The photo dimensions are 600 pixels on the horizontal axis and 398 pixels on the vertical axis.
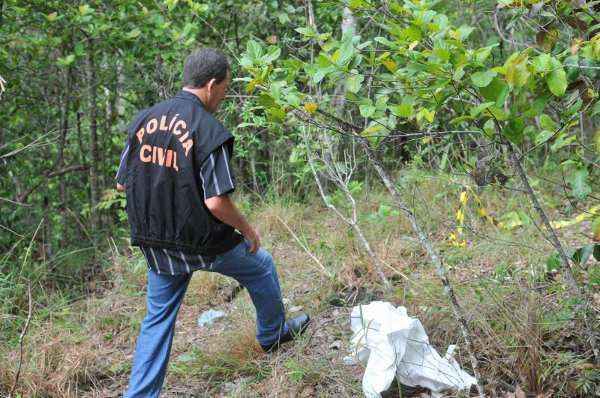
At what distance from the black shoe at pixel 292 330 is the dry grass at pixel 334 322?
0.24 feet

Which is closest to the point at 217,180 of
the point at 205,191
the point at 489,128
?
the point at 205,191

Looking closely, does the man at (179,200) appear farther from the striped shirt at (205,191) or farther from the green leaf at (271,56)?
the green leaf at (271,56)

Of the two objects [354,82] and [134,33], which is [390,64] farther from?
[134,33]

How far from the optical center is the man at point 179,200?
332 cm

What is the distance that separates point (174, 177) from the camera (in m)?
3.39

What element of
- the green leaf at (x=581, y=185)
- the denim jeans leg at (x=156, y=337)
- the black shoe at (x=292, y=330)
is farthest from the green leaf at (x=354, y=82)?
the black shoe at (x=292, y=330)

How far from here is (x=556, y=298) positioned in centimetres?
381

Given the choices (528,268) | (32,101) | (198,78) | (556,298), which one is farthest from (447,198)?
(32,101)

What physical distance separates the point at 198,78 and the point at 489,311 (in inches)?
81.4

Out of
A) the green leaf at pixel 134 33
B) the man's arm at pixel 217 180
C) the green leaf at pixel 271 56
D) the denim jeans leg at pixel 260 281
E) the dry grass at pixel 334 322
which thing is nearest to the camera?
the green leaf at pixel 271 56

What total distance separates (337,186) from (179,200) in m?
2.47

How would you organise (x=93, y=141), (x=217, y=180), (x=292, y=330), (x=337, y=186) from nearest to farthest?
(x=217, y=180) → (x=292, y=330) → (x=337, y=186) → (x=93, y=141)

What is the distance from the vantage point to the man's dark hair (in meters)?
3.48

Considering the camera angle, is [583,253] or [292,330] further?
[292,330]
